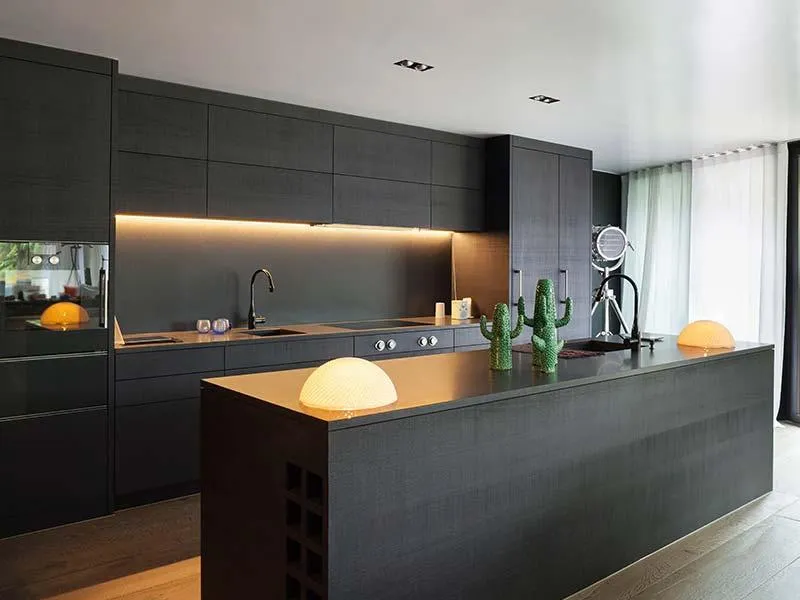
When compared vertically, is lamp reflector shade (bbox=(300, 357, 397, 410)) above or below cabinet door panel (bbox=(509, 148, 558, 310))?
below

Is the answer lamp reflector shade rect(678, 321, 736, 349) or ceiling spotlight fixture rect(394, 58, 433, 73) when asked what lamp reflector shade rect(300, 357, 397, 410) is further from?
lamp reflector shade rect(678, 321, 736, 349)

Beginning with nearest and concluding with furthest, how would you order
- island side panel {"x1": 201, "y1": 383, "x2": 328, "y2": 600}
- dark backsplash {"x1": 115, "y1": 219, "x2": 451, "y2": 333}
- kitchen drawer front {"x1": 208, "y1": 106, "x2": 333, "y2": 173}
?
1. island side panel {"x1": 201, "y1": 383, "x2": 328, "y2": 600}
2. kitchen drawer front {"x1": 208, "y1": 106, "x2": 333, "y2": 173}
3. dark backsplash {"x1": 115, "y1": 219, "x2": 451, "y2": 333}

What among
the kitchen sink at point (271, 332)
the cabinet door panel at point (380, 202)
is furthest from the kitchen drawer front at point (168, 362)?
the cabinet door panel at point (380, 202)

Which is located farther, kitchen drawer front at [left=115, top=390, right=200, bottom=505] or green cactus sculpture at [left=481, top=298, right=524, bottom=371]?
kitchen drawer front at [left=115, top=390, right=200, bottom=505]

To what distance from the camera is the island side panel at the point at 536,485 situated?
2018 mm

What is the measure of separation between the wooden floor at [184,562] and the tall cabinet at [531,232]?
249 centimetres

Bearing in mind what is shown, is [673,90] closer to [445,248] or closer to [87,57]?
[445,248]

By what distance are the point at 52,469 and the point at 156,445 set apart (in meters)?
0.54

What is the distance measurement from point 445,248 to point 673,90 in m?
2.35

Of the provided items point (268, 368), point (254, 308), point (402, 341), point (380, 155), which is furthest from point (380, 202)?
point (268, 368)

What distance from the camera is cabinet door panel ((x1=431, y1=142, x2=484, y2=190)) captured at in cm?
530

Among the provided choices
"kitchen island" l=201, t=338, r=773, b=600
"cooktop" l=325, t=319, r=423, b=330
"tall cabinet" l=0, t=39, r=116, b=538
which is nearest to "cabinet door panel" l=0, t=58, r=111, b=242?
"tall cabinet" l=0, t=39, r=116, b=538

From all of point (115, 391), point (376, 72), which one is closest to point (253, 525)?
point (115, 391)

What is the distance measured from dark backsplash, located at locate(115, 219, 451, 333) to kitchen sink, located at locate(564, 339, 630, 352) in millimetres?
1975
